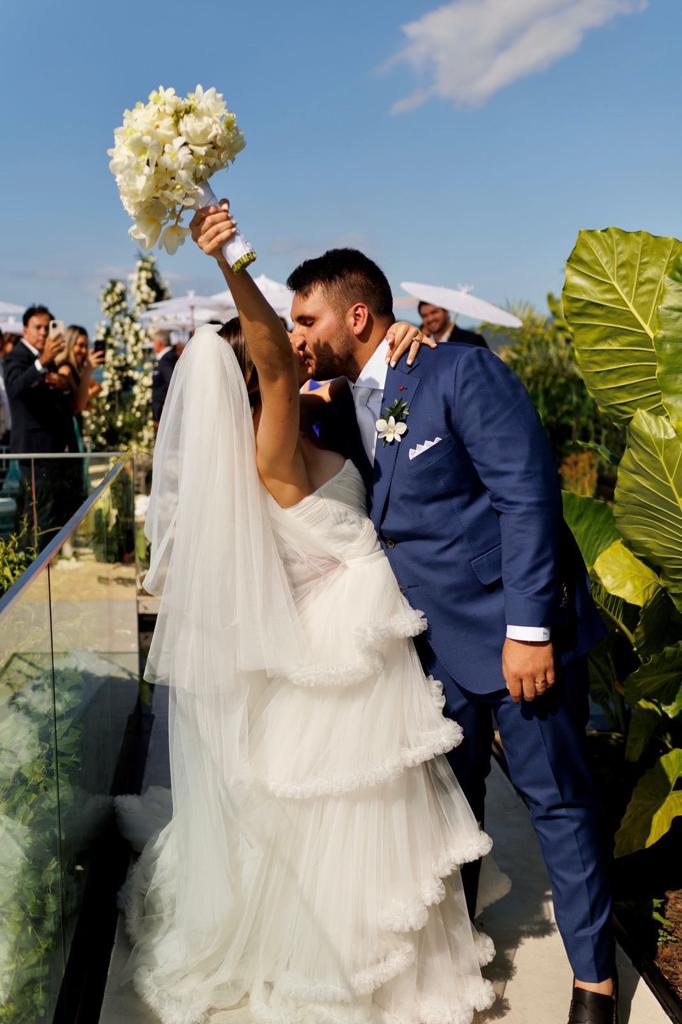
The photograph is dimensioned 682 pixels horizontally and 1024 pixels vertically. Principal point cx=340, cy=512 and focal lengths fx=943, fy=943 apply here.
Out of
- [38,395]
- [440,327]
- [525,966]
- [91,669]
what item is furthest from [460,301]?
[525,966]

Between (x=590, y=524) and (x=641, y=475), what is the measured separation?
0.99 meters

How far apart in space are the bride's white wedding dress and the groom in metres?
0.13

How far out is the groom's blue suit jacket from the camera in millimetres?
2396

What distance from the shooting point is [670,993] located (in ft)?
8.86

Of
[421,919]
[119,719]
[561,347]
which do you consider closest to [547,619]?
[421,919]

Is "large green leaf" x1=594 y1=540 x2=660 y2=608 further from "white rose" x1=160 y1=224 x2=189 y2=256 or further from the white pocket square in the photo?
"white rose" x1=160 y1=224 x2=189 y2=256

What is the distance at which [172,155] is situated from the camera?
6.38ft

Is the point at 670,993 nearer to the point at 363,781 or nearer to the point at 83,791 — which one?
the point at 363,781

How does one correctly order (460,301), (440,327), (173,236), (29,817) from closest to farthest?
1. (173,236)
2. (29,817)
3. (440,327)
4. (460,301)

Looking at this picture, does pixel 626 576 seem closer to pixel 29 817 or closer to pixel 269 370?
pixel 269 370

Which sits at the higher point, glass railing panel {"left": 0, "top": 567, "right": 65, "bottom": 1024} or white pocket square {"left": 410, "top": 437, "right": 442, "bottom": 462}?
white pocket square {"left": 410, "top": 437, "right": 442, "bottom": 462}

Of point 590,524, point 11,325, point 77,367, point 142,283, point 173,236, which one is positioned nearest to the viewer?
point 173,236

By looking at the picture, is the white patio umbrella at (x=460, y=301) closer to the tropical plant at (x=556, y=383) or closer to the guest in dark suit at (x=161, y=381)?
the tropical plant at (x=556, y=383)

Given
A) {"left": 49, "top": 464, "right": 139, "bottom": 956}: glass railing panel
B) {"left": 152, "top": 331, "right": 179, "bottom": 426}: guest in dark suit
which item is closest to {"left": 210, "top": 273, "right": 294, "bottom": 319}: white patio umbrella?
{"left": 152, "top": 331, "right": 179, "bottom": 426}: guest in dark suit
